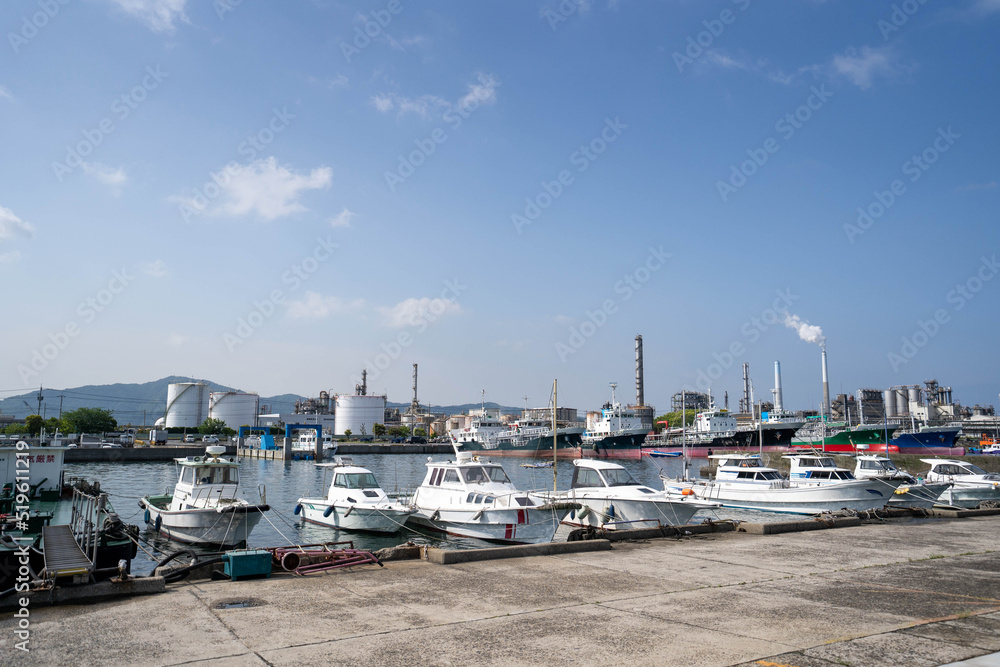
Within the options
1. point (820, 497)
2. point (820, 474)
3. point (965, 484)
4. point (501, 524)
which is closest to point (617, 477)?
point (501, 524)

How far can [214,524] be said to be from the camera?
69.7ft

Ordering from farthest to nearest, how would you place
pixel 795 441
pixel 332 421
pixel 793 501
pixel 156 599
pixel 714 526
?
pixel 332 421 → pixel 795 441 → pixel 793 501 → pixel 714 526 → pixel 156 599

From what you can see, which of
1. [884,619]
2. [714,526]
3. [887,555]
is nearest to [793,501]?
[714,526]

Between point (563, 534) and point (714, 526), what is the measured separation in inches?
336

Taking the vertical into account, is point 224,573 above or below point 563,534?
above

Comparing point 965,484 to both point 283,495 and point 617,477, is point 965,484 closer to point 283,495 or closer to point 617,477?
point 617,477

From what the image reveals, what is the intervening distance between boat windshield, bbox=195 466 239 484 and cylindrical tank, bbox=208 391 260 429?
13488 centimetres

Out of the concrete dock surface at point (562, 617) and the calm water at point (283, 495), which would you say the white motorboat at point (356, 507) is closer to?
the calm water at point (283, 495)

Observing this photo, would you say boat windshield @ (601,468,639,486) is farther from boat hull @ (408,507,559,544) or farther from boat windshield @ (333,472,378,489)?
boat windshield @ (333,472,378,489)

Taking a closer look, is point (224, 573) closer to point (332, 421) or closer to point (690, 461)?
point (690, 461)

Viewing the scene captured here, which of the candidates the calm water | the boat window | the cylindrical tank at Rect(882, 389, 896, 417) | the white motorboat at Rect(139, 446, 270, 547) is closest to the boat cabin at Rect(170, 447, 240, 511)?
the white motorboat at Rect(139, 446, 270, 547)

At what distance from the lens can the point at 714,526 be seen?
16.4 metres

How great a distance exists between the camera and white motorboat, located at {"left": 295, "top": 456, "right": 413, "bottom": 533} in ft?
77.5

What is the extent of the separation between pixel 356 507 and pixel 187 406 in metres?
146
